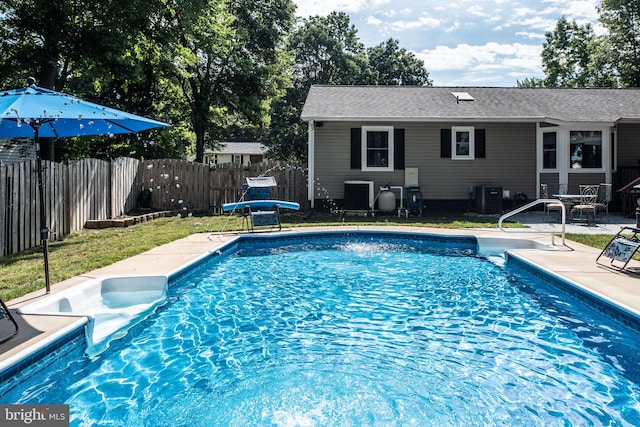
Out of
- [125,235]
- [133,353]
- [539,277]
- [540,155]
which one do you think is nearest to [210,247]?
[125,235]

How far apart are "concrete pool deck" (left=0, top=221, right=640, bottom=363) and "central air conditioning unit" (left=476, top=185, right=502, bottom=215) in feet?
10.5

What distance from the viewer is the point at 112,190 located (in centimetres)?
1141

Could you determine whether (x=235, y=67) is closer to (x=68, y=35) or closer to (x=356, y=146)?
(x=68, y=35)

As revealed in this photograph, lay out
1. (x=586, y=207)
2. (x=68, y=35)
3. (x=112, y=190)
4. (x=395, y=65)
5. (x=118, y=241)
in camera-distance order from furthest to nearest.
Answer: (x=395, y=65)
(x=68, y=35)
(x=112, y=190)
(x=586, y=207)
(x=118, y=241)

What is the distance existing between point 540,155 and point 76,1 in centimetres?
1354

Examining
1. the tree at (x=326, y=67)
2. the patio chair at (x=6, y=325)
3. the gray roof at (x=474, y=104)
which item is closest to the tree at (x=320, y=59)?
the tree at (x=326, y=67)

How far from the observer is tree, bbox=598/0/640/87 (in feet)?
86.3

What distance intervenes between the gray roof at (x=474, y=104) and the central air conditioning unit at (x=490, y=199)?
74.8 inches

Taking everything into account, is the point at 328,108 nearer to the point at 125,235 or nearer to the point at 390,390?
the point at 125,235

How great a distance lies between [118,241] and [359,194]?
6.58 m

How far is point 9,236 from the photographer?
22.7 ft

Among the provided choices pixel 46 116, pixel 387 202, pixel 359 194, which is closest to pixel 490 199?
pixel 387 202

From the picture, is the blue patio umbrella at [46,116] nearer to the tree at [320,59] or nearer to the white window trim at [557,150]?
the white window trim at [557,150]

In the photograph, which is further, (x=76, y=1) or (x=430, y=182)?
(x=430, y=182)
